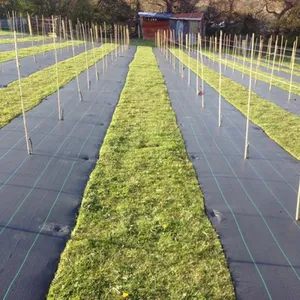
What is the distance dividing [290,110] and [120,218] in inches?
279

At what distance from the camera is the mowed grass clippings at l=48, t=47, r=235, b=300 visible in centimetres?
318

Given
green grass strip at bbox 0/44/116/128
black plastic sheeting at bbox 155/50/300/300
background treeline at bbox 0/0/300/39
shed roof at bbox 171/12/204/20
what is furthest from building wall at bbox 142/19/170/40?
black plastic sheeting at bbox 155/50/300/300

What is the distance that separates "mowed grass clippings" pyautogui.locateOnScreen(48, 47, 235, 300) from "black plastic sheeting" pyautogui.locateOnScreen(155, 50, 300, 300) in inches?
7.2

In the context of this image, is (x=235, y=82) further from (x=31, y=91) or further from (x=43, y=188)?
(x=43, y=188)

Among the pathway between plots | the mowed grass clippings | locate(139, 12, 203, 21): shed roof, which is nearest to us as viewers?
the mowed grass clippings

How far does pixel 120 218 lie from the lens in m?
4.25

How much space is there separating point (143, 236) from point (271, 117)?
19.5 ft

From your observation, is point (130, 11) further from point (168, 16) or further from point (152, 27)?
point (168, 16)

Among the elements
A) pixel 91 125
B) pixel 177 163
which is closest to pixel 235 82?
pixel 91 125

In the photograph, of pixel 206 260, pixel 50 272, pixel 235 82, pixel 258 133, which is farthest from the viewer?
pixel 235 82

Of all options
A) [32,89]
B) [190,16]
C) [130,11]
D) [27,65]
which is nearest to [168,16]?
[190,16]

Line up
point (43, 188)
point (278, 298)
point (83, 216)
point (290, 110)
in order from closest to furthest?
point (278, 298), point (83, 216), point (43, 188), point (290, 110)

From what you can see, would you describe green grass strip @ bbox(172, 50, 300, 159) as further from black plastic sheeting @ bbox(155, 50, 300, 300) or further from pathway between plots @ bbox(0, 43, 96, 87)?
pathway between plots @ bbox(0, 43, 96, 87)

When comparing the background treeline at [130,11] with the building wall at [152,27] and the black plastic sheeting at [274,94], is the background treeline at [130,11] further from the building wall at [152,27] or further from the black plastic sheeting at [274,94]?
the black plastic sheeting at [274,94]
